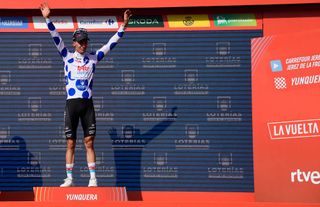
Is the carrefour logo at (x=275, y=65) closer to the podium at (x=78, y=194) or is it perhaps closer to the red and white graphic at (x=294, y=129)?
the red and white graphic at (x=294, y=129)

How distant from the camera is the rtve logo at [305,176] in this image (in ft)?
26.5

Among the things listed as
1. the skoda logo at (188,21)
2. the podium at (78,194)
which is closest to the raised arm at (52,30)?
the podium at (78,194)

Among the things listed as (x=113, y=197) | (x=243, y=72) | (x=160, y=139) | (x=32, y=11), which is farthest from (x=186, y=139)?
(x=32, y=11)

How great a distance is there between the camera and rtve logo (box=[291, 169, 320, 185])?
8086mm

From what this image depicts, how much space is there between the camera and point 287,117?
8.34m

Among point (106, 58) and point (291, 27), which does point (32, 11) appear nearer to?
point (106, 58)

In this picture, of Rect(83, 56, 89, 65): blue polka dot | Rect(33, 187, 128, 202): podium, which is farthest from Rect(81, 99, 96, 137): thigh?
Rect(33, 187, 128, 202): podium

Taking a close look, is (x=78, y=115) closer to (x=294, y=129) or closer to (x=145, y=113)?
(x=145, y=113)

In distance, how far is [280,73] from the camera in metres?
8.45

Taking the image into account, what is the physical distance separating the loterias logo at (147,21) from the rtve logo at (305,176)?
10.2 ft

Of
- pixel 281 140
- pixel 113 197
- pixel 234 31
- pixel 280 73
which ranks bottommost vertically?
pixel 113 197

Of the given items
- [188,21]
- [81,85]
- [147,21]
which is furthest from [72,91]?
[188,21]

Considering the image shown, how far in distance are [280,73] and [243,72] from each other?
1.37 metres

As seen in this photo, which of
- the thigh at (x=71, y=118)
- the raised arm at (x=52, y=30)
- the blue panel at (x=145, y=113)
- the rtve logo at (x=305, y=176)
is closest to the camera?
the rtve logo at (x=305, y=176)
